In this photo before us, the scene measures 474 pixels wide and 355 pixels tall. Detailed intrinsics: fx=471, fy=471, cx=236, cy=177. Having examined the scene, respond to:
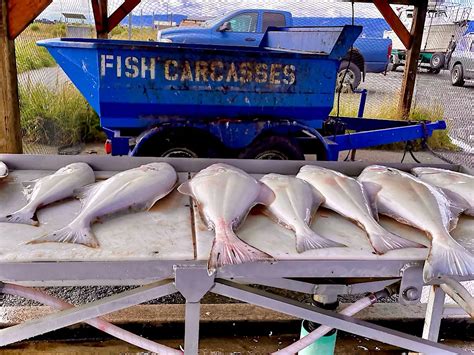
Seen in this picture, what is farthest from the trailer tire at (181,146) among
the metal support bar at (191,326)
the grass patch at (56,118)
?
the grass patch at (56,118)

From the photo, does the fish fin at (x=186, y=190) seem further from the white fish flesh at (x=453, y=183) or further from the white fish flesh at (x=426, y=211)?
the white fish flesh at (x=453, y=183)

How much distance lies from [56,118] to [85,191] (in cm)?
558

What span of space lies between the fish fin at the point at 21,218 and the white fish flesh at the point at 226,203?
597mm

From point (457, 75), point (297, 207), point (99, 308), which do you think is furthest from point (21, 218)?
point (457, 75)

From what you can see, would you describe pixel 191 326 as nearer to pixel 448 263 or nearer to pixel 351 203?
pixel 351 203

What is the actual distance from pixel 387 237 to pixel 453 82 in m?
18.2

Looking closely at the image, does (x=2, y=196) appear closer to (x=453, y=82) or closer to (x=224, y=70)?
(x=224, y=70)

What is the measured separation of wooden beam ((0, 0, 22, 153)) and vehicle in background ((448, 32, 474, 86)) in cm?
1700

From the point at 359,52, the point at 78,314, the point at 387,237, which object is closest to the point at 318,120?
the point at 387,237

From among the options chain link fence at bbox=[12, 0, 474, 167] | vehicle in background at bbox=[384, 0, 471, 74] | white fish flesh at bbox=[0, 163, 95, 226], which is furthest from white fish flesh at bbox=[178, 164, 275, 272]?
vehicle in background at bbox=[384, 0, 471, 74]

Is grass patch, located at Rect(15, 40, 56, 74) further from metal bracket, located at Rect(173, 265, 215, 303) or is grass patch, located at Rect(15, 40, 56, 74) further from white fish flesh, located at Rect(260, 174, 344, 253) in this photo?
metal bracket, located at Rect(173, 265, 215, 303)

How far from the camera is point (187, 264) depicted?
1.57 metres

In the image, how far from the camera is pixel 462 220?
2.08m

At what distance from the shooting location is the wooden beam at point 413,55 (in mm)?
→ 6910
